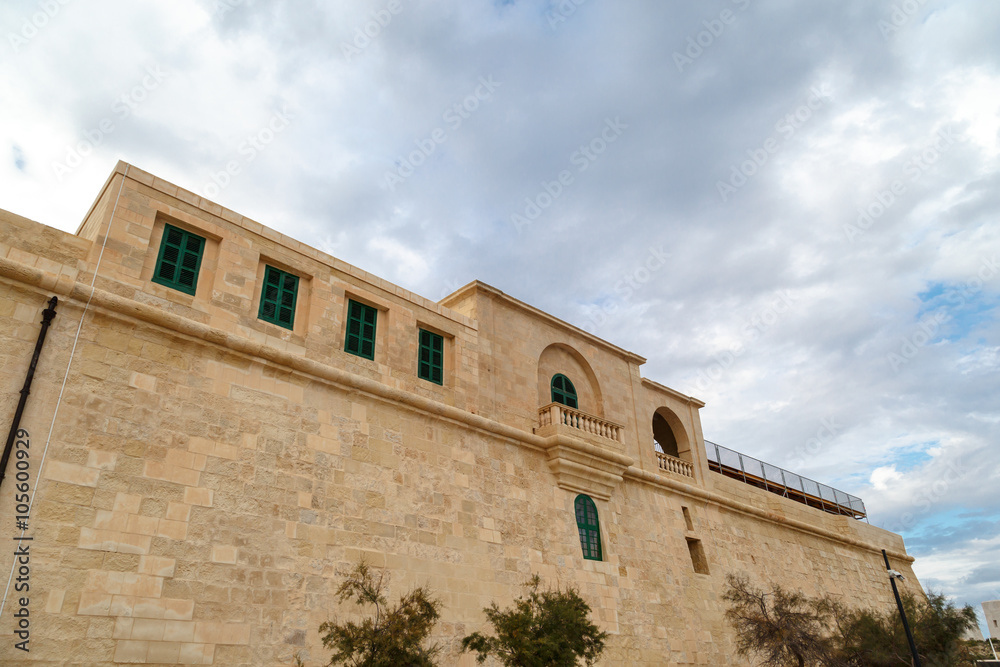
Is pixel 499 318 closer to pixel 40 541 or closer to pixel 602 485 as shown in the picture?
pixel 602 485

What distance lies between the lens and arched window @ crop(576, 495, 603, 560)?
1394 cm

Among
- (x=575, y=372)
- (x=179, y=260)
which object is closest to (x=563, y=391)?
(x=575, y=372)

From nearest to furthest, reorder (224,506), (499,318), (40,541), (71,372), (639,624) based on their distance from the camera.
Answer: (40,541) → (71,372) → (224,506) → (639,624) → (499,318)

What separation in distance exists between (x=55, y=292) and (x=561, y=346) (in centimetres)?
1074

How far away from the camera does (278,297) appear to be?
1120cm

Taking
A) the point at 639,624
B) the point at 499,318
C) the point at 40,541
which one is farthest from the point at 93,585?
the point at 639,624

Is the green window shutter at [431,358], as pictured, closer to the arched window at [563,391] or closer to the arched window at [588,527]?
the arched window at [563,391]

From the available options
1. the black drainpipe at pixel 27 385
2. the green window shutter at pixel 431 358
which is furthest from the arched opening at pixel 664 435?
the black drainpipe at pixel 27 385

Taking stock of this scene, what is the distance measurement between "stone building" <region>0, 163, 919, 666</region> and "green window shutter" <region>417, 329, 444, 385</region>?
0.05 meters

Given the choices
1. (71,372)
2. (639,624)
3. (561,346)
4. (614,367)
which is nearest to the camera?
(71,372)

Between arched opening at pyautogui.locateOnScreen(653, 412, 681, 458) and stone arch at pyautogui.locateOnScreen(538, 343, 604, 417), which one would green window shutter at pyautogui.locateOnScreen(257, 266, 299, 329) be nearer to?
stone arch at pyautogui.locateOnScreen(538, 343, 604, 417)

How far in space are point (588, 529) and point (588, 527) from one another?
0.14 ft

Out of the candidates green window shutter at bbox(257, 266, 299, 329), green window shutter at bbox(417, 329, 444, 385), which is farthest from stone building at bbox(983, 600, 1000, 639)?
green window shutter at bbox(257, 266, 299, 329)

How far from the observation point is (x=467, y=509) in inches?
471
